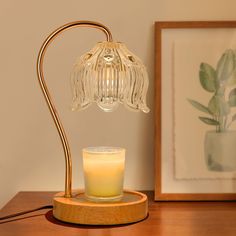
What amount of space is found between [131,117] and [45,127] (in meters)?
0.22

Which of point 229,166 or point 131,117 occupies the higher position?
→ point 131,117

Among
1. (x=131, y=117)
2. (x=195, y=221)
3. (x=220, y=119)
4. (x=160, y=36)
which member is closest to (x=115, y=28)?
(x=160, y=36)

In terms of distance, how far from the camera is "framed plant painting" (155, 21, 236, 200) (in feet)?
3.40

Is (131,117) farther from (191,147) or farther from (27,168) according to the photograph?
(27,168)

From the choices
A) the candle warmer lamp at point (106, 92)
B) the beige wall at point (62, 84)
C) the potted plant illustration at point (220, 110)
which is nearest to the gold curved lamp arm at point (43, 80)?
the candle warmer lamp at point (106, 92)

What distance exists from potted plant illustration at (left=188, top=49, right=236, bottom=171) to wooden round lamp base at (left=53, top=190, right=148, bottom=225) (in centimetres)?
24

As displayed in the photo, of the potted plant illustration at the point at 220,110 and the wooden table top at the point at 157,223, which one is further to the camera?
the potted plant illustration at the point at 220,110

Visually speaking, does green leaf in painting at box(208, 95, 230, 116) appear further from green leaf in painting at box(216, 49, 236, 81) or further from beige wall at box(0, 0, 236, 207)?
beige wall at box(0, 0, 236, 207)

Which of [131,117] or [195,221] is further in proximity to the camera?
[131,117]

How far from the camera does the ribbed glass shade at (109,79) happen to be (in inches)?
32.9

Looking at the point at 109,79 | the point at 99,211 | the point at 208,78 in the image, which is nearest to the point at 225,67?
the point at 208,78

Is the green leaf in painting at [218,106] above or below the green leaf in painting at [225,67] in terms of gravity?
below

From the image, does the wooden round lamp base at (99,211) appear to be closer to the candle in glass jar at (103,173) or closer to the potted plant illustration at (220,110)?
the candle in glass jar at (103,173)

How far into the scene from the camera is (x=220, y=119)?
104cm
